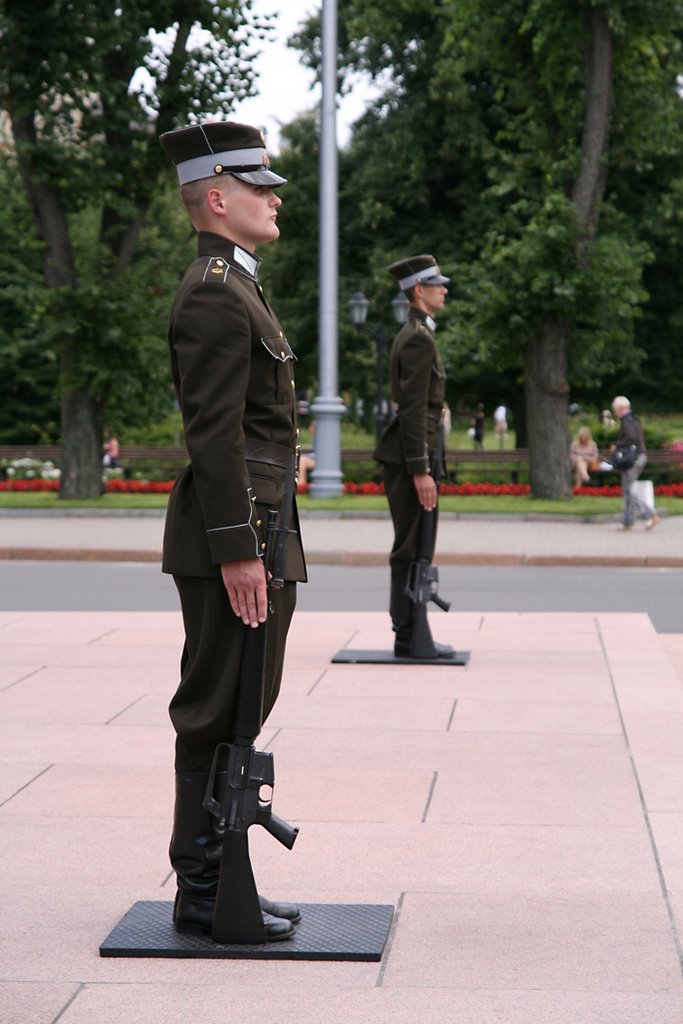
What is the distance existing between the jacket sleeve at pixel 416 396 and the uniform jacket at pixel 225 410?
13.4 feet

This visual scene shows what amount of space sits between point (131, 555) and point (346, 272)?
65.9 ft

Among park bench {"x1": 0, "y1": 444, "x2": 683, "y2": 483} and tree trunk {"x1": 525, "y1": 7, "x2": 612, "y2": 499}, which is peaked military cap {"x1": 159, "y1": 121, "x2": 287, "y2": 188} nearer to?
tree trunk {"x1": 525, "y1": 7, "x2": 612, "y2": 499}

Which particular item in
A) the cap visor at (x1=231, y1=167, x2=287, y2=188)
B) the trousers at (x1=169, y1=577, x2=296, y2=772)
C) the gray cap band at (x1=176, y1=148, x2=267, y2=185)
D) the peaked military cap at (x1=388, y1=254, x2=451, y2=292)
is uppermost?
the peaked military cap at (x1=388, y1=254, x2=451, y2=292)

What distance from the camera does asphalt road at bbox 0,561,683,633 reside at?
486 inches

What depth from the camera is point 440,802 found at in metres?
5.59

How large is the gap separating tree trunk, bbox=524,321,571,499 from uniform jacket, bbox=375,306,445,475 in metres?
16.7

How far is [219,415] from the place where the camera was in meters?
3.85

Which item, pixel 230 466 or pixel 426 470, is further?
pixel 426 470

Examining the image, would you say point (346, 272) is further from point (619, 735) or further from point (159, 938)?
point (159, 938)

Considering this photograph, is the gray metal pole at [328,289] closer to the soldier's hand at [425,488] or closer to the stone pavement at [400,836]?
the stone pavement at [400,836]

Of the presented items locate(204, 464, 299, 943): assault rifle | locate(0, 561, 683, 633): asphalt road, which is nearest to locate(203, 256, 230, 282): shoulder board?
locate(204, 464, 299, 943): assault rifle

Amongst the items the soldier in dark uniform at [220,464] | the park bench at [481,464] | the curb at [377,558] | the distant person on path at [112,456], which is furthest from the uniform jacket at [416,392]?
the distant person on path at [112,456]

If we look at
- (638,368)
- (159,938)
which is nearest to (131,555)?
(159,938)

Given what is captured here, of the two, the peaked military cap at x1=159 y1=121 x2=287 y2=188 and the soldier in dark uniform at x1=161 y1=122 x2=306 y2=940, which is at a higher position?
the peaked military cap at x1=159 y1=121 x2=287 y2=188
